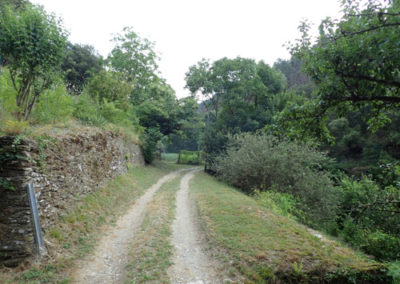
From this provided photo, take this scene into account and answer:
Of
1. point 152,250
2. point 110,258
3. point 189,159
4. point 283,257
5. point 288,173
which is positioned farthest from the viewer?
point 189,159

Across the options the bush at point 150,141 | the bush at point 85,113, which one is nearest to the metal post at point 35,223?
the bush at point 85,113

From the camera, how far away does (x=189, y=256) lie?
5.64 meters

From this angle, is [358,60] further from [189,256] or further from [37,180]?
[37,180]

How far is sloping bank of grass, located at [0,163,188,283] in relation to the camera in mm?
4477

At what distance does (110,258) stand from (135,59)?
25.7 meters

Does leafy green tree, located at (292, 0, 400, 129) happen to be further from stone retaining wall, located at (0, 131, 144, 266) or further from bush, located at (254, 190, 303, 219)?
stone retaining wall, located at (0, 131, 144, 266)

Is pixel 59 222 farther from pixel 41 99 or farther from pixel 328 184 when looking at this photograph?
pixel 328 184

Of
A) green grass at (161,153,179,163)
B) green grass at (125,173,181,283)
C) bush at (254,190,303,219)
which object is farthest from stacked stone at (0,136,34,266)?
green grass at (161,153,179,163)

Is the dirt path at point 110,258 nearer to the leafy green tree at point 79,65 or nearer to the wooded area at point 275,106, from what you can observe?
the wooded area at point 275,106

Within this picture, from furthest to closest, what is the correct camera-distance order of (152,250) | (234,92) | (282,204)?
(234,92) → (282,204) → (152,250)

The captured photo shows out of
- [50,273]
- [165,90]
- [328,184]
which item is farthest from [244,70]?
[50,273]

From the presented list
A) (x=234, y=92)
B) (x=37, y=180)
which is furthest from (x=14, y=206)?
(x=234, y=92)

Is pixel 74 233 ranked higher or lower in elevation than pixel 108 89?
lower

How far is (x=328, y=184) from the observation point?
45.9 feet
